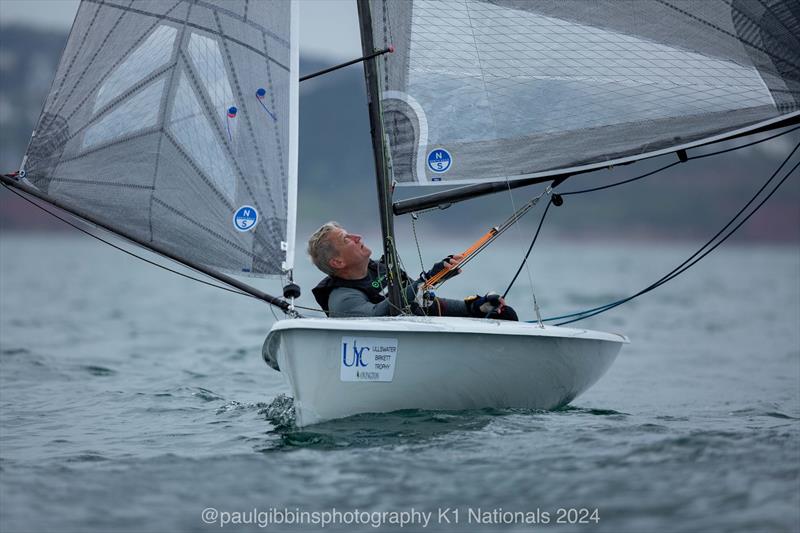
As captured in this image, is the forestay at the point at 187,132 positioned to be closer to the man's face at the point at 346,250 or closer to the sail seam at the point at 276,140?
the sail seam at the point at 276,140

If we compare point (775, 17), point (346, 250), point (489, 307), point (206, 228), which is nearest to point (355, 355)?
point (346, 250)

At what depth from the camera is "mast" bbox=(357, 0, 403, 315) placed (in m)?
6.21

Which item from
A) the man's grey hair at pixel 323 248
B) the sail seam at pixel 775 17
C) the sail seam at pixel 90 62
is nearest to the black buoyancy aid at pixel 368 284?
the man's grey hair at pixel 323 248

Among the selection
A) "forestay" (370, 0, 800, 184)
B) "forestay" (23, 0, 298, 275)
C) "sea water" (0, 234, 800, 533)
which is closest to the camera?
"sea water" (0, 234, 800, 533)

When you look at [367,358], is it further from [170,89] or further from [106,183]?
[170,89]

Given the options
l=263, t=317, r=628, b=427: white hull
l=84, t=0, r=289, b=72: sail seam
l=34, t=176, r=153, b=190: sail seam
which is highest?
l=84, t=0, r=289, b=72: sail seam

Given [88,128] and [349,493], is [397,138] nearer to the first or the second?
[88,128]

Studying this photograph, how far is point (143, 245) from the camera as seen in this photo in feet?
20.1

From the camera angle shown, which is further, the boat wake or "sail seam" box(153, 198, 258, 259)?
the boat wake

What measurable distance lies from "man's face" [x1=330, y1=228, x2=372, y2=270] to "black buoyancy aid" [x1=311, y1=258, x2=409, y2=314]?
151 millimetres

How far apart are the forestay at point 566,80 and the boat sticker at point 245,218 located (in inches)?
39.8

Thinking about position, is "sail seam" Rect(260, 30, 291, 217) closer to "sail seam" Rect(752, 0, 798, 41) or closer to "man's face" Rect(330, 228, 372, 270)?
"man's face" Rect(330, 228, 372, 270)

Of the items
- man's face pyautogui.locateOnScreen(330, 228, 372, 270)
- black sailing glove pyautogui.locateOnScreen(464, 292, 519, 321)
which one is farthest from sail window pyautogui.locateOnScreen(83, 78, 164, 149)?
black sailing glove pyautogui.locateOnScreen(464, 292, 519, 321)

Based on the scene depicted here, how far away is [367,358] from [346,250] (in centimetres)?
91
